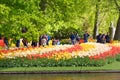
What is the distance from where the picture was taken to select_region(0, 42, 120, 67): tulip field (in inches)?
1072

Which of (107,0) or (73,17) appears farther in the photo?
(107,0)

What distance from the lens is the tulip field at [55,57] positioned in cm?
2723

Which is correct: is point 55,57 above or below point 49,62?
above

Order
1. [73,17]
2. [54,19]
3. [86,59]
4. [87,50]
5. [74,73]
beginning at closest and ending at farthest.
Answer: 1. [74,73]
2. [86,59]
3. [87,50]
4. [54,19]
5. [73,17]

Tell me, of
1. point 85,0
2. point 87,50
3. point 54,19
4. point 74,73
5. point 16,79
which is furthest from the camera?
point 85,0

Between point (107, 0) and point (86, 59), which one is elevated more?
point (107, 0)

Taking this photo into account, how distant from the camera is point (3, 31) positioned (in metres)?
23.2

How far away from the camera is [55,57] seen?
2767cm

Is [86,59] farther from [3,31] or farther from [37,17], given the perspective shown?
[3,31]

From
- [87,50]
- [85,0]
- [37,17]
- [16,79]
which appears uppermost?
[85,0]

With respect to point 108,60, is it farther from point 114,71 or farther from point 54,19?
point 54,19

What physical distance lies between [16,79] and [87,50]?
763 centimetres

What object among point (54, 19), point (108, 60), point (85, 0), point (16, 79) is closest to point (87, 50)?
point (108, 60)

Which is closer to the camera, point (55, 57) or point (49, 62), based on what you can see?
point (49, 62)
